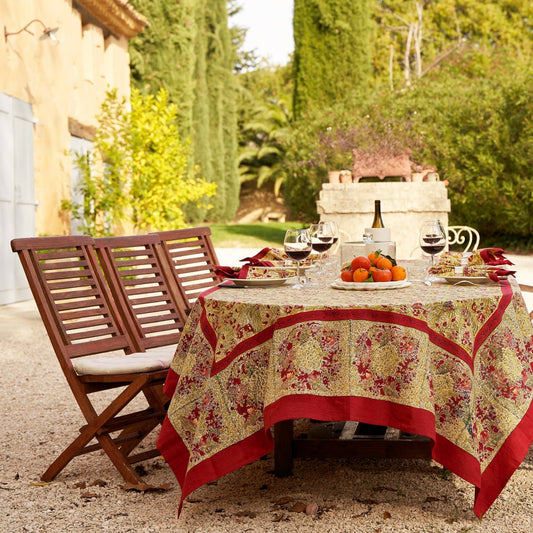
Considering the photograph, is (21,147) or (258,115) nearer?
(21,147)

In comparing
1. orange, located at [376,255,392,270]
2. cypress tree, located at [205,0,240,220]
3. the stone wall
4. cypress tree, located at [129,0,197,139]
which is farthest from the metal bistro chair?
cypress tree, located at [205,0,240,220]

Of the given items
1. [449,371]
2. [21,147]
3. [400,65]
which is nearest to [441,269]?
[449,371]

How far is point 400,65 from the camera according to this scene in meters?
32.8

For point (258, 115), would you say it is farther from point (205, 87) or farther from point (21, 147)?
point (21, 147)

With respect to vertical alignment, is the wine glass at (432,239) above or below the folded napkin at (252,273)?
above

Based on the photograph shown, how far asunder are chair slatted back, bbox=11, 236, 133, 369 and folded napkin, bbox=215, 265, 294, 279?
1.96 ft

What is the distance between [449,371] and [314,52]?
60.5ft

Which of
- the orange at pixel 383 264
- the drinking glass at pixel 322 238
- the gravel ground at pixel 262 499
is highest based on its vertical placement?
the drinking glass at pixel 322 238

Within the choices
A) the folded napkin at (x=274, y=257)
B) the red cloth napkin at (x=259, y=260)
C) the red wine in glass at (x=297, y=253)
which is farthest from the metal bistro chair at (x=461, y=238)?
the red wine in glass at (x=297, y=253)

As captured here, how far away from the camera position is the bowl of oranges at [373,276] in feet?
10.1

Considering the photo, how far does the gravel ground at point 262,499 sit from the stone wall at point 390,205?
7.72 m

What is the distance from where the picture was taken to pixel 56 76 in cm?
1084

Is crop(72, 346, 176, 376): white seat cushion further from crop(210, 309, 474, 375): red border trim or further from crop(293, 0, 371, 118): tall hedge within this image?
crop(293, 0, 371, 118): tall hedge

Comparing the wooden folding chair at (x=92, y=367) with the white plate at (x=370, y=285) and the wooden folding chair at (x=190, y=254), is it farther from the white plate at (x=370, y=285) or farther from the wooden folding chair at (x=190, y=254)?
the white plate at (x=370, y=285)
